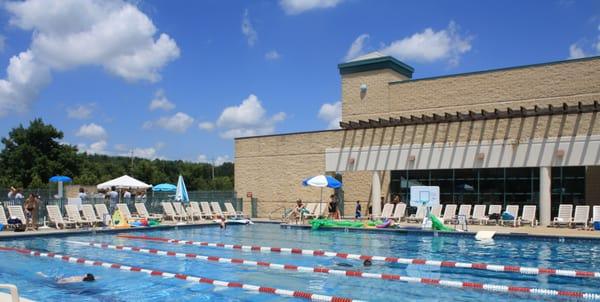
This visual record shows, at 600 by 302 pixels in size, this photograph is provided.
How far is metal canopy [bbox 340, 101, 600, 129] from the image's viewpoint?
21.4m

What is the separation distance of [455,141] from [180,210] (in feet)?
43.5

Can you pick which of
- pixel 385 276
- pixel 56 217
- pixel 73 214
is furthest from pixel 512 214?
pixel 56 217

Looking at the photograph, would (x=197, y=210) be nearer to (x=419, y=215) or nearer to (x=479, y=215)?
(x=419, y=215)

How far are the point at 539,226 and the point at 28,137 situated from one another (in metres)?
48.2

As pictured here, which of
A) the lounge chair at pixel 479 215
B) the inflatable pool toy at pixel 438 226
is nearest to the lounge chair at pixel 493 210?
the lounge chair at pixel 479 215

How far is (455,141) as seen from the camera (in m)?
24.5

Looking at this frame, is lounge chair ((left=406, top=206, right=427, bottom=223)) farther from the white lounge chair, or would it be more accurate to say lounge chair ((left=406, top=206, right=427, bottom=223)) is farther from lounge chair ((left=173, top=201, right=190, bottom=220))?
lounge chair ((left=173, top=201, right=190, bottom=220))

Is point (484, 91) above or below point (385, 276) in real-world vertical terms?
above

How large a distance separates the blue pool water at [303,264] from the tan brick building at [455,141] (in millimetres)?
5842

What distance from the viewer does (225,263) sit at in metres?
13.4

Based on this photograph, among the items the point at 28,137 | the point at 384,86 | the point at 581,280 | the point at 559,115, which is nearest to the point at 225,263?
the point at 581,280

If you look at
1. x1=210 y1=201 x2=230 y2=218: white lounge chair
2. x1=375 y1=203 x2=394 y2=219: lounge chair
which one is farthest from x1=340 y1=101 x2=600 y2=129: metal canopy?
x1=210 y1=201 x2=230 y2=218: white lounge chair

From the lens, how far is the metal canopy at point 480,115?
21.4 m

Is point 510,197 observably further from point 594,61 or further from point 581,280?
point 581,280
